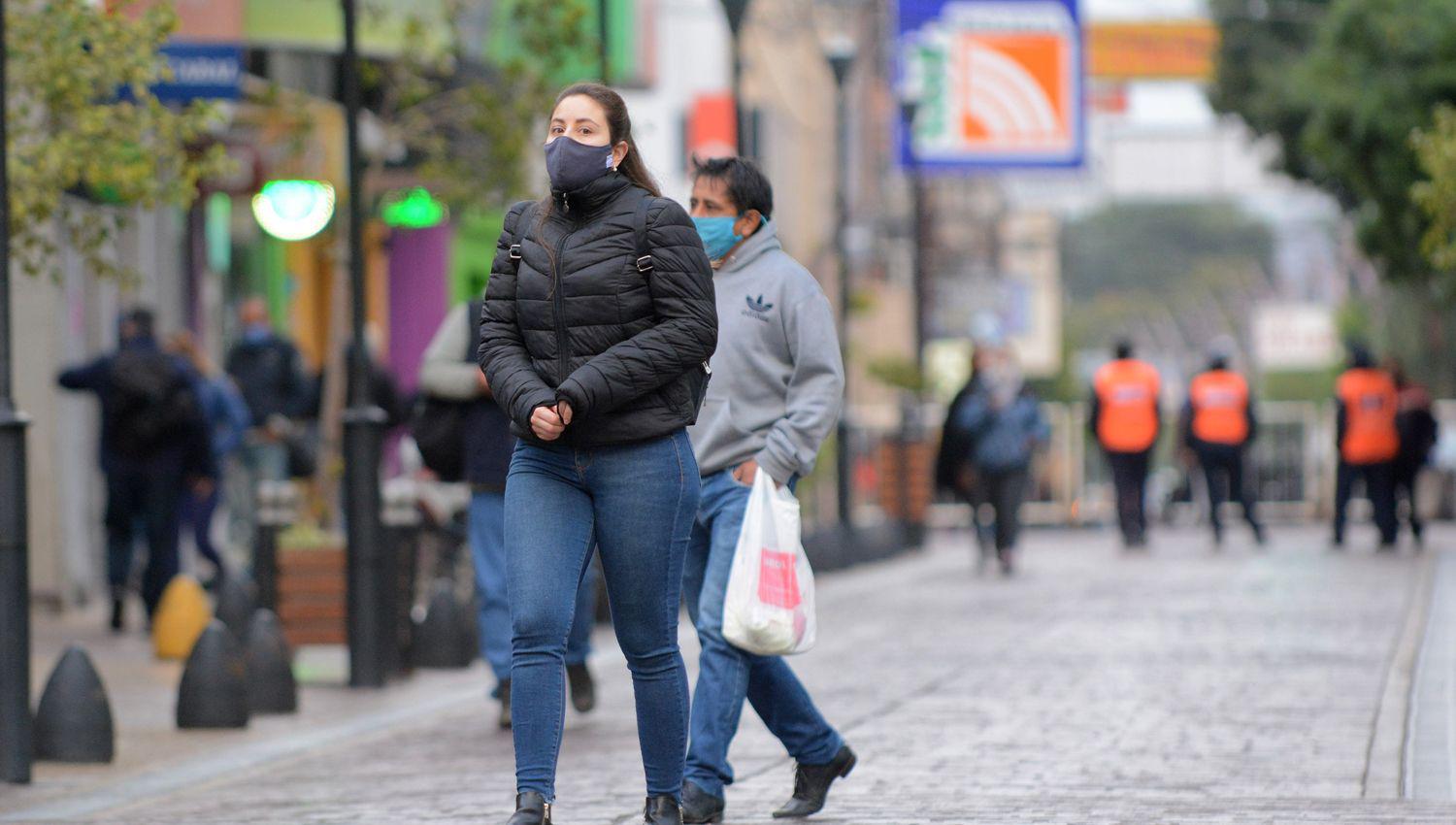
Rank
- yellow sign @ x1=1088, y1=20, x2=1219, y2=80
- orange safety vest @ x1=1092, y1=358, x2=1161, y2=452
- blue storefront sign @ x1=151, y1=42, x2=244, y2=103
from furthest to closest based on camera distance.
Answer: yellow sign @ x1=1088, y1=20, x2=1219, y2=80 < orange safety vest @ x1=1092, y1=358, x2=1161, y2=452 < blue storefront sign @ x1=151, y1=42, x2=244, y2=103

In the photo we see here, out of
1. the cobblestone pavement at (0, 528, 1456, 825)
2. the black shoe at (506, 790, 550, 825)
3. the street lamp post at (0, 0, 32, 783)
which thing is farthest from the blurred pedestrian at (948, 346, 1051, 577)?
the black shoe at (506, 790, 550, 825)

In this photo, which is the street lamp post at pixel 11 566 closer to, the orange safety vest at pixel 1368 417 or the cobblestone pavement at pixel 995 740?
the cobblestone pavement at pixel 995 740

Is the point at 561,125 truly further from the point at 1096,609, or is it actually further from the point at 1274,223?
the point at 1274,223

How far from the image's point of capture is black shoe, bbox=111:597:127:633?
51.3 feet

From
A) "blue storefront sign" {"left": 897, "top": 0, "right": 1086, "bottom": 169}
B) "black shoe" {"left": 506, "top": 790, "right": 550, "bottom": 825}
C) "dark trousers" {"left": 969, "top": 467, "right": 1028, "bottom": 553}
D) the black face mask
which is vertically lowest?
"dark trousers" {"left": 969, "top": 467, "right": 1028, "bottom": 553}

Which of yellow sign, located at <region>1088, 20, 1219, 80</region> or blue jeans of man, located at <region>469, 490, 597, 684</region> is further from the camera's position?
yellow sign, located at <region>1088, 20, 1219, 80</region>

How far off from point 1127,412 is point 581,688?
518 inches

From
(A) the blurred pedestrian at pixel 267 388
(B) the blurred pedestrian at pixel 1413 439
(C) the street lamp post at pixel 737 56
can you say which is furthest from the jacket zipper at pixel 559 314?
(B) the blurred pedestrian at pixel 1413 439

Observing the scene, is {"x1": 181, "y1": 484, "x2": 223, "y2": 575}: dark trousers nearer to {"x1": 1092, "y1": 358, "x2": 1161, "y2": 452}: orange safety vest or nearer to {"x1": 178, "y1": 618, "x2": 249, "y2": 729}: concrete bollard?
{"x1": 178, "y1": 618, "x2": 249, "y2": 729}: concrete bollard

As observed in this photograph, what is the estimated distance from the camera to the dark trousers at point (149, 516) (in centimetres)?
1545

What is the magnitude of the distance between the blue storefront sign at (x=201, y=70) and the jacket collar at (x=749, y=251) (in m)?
7.52

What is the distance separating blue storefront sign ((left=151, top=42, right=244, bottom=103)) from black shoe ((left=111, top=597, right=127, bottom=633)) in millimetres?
2973

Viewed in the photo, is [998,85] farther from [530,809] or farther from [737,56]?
[530,809]

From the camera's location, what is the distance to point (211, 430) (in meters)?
15.9
